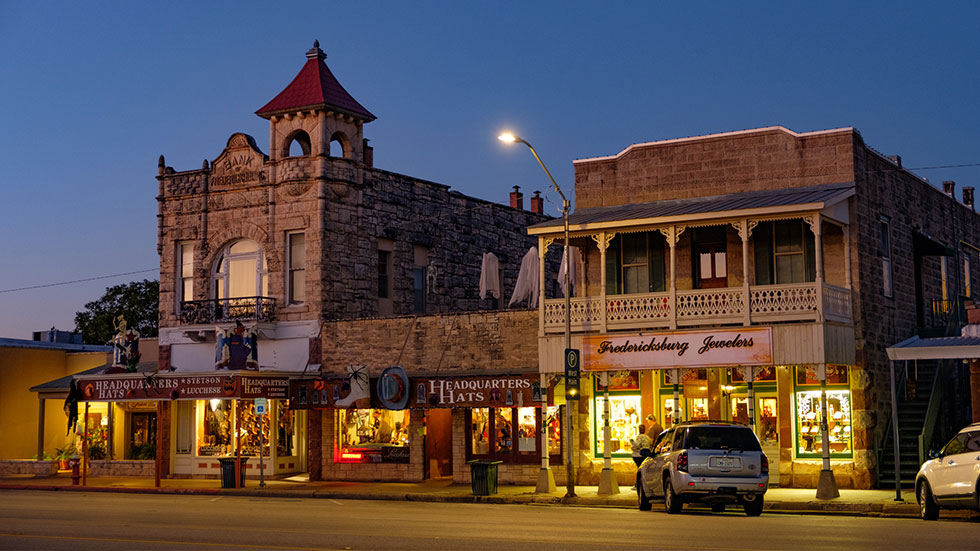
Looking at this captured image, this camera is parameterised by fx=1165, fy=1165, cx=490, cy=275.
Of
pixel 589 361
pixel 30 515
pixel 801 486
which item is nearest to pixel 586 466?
pixel 589 361

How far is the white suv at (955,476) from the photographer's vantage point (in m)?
18.7

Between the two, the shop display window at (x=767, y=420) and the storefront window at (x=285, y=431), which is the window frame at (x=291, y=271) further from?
the shop display window at (x=767, y=420)

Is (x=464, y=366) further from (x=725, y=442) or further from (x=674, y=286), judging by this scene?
(x=725, y=442)

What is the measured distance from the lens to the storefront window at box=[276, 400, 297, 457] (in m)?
36.8

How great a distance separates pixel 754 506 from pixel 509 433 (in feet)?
39.0

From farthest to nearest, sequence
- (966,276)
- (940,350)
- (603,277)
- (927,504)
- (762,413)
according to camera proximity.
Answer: (966,276), (762,413), (603,277), (940,350), (927,504)

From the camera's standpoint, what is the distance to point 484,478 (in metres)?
28.3

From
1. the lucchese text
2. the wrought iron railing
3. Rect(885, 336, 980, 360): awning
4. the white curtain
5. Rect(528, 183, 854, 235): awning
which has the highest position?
Rect(528, 183, 854, 235): awning

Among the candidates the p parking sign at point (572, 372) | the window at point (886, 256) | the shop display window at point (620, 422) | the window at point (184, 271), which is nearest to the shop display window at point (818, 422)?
the window at point (886, 256)

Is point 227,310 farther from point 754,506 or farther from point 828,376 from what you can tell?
point 754,506

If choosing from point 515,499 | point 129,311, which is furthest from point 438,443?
point 129,311

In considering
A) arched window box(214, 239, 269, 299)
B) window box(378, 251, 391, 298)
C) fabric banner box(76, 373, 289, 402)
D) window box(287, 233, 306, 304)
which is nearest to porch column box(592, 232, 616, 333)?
fabric banner box(76, 373, 289, 402)

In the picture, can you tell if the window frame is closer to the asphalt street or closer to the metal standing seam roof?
the metal standing seam roof

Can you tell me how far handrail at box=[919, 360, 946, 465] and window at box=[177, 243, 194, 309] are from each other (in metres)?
23.4
